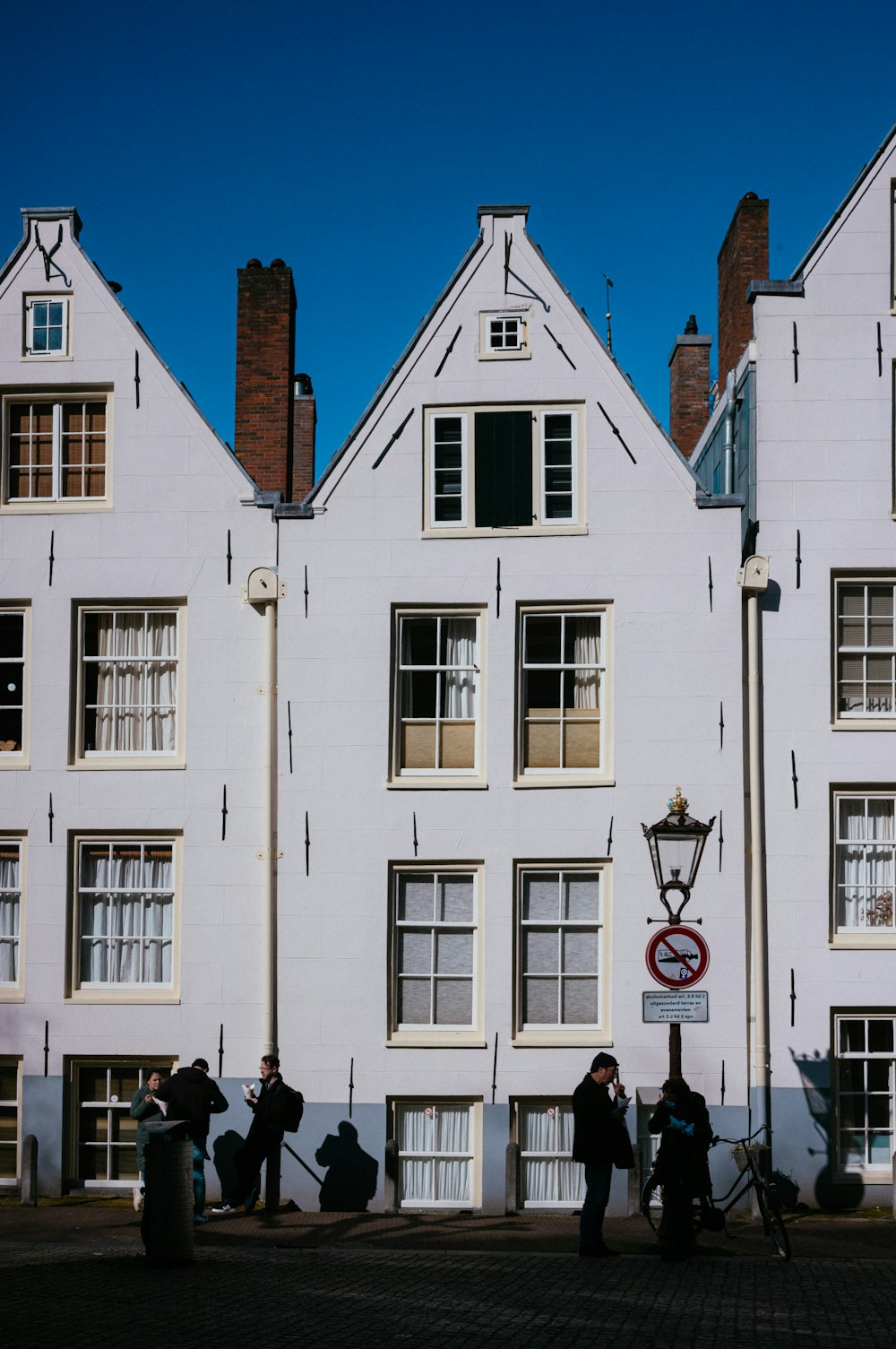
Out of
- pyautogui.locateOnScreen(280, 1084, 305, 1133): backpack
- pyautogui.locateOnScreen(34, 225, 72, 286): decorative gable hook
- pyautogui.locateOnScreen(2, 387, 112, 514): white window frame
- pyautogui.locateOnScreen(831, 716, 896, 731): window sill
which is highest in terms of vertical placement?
pyautogui.locateOnScreen(34, 225, 72, 286): decorative gable hook

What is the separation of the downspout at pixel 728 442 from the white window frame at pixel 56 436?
847cm

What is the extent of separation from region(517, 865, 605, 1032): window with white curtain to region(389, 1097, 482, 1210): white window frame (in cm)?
127

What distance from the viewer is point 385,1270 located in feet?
44.1

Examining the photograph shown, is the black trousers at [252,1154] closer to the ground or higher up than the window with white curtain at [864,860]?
closer to the ground

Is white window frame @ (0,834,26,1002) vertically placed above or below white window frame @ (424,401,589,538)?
below

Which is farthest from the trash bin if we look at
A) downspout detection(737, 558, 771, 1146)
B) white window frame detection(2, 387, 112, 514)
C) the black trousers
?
white window frame detection(2, 387, 112, 514)

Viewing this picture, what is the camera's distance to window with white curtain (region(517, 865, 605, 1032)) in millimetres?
18906

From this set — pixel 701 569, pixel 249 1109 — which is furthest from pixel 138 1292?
pixel 701 569

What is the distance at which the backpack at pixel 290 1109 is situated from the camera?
17359 millimetres

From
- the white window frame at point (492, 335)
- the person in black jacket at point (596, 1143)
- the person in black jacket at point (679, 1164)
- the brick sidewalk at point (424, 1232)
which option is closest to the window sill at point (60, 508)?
the white window frame at point (492, 335)

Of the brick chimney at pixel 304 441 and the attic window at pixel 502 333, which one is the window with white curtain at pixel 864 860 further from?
the brick chimney at pixel 304 441

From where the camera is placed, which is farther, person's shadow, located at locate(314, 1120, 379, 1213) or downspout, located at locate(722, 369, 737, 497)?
downspout, located at locate(722, 369, 737, 497)

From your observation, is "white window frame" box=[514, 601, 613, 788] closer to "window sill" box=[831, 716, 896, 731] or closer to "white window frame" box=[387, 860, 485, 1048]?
"white window frame" box=[387, 860, 485, 1048]

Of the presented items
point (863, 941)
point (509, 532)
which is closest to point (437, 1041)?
point (863, 941)
